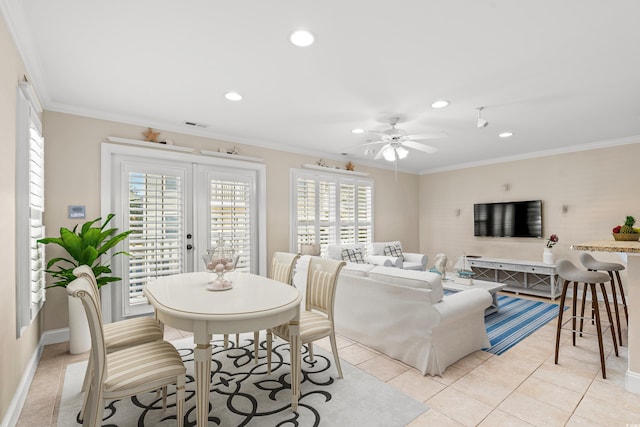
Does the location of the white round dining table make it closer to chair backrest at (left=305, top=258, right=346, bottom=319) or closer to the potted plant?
chair backrest at (left=305, top=258, right=346, bottom=319)

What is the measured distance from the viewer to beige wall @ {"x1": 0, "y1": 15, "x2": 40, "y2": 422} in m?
1.91

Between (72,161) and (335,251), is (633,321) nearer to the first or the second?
(335,251)

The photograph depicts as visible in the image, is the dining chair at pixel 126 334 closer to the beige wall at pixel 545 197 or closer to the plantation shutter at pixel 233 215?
the plantation shutter at pixel 233 215

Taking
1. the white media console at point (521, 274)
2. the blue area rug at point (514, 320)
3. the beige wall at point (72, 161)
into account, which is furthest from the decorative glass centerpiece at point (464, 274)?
the beige wall at point (72, 161)

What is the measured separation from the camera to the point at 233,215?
15.1 ft

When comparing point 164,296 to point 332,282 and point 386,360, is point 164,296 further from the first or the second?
point 386,360

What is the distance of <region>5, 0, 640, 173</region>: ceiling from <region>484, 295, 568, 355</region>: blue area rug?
2519 millimetres

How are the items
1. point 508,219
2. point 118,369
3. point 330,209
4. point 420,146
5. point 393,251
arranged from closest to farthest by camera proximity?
point 118,369
point 420,146
point 330,209
point 508,219
point 393,251

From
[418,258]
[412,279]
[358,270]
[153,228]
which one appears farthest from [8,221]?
[418,258]

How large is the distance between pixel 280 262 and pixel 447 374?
1.80 meters

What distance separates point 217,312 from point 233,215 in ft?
9.53

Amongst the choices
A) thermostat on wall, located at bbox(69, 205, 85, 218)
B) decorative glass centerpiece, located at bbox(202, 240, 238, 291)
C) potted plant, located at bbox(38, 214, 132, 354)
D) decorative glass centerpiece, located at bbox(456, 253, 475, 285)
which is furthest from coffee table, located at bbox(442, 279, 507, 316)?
thermostat on wall, located at bbox(69, 205, 85, 218)

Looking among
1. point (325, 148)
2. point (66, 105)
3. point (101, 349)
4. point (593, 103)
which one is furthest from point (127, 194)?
point (593, 103)

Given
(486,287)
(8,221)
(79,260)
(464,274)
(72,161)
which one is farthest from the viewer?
(464,274)
